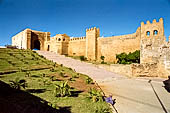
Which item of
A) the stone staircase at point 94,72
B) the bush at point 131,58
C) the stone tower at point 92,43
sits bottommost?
the stone staircase at point 94,72

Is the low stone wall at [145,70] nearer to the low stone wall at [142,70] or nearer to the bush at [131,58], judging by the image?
the low stone wall at [142,70]

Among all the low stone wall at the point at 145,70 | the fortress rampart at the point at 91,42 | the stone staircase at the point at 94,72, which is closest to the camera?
the stone staircase at the point at 94,72

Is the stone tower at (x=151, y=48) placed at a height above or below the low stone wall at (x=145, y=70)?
above

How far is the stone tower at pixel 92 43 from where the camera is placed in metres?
28.2

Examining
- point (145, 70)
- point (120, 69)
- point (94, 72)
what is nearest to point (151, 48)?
point (145, 70)

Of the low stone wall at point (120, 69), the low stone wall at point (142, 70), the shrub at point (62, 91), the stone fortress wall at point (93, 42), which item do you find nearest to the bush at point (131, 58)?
the stone fortress wall at point (93, 42)

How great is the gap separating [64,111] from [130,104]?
2021mm

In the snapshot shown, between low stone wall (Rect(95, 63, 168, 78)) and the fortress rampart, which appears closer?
low stone wall (Rect(95, 63, 168, 78))

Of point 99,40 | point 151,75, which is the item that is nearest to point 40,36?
point 99,40

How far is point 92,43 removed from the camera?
28.6 meters

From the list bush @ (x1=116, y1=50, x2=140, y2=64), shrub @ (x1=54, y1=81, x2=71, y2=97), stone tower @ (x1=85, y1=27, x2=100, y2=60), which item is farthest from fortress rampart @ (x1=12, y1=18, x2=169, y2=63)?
shrub @ (x1=54, y1=81, x2=71, y2=97)

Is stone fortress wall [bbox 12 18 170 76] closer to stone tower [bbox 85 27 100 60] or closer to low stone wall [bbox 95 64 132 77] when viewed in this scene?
stone tower [bbox 85 27 100 60]

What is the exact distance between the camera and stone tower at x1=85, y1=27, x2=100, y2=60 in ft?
92.4

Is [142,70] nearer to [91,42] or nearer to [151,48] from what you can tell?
[151,48]
